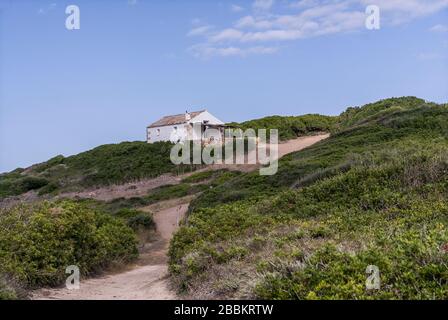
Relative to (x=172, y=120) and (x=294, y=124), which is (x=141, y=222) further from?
(x=172, y=120)

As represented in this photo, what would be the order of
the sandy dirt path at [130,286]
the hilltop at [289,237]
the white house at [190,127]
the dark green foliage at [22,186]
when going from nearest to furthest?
the hilltop at [289,237]
the sandy dirt path at [130,286]
the dark green foliage at [22,186]
the white house at [190,127]

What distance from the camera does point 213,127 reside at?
162 ft

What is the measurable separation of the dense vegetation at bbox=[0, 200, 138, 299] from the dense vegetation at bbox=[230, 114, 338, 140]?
33.9m

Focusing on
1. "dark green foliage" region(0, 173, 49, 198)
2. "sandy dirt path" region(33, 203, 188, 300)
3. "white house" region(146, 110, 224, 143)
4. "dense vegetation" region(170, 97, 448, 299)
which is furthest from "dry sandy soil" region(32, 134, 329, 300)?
"white house" region(146, 110, 224, 143)

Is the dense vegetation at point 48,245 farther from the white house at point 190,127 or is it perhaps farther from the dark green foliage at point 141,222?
the white house at point 190,127

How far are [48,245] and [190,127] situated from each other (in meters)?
38.4

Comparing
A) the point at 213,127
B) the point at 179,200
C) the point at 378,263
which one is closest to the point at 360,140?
the point at 179,200

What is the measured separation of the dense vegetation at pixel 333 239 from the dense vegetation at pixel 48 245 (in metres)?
1.94

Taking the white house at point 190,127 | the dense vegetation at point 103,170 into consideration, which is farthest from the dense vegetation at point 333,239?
the white house at point 190,127

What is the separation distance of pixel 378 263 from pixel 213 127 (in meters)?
43.8

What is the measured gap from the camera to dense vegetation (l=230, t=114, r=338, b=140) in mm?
46656

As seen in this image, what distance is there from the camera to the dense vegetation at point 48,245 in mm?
8542

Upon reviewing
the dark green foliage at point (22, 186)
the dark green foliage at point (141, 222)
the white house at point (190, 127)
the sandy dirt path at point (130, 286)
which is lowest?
the dark green foliage at point (22, 186)
